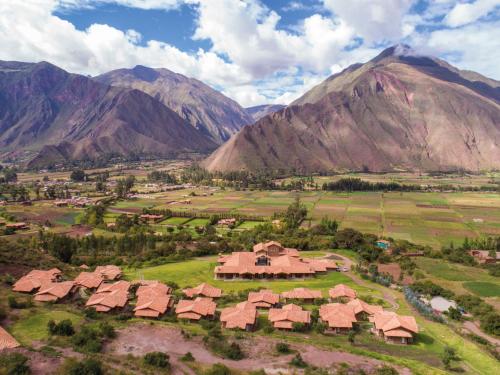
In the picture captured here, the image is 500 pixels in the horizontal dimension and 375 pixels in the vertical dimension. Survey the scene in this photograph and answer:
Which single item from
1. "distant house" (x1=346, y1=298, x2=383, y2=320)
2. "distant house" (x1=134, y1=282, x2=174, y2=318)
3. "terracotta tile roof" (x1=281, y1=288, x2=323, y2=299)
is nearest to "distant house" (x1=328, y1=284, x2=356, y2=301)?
"terracotta tile roof" (x1=281, y1=288, x2=323, y2=299)

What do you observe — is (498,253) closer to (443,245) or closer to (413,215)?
(443,245)

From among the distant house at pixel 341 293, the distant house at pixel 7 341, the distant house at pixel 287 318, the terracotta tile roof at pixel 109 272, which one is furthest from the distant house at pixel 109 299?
the distant house at pixel 341 293

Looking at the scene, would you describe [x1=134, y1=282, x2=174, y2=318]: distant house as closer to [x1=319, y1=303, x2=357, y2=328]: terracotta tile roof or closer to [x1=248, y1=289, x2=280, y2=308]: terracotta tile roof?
[x1=248, y1=289, x2=280, y2=308]: terracotta tile roof

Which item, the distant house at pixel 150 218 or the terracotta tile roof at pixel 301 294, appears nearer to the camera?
the terracotta tile roof at pixel 301 294

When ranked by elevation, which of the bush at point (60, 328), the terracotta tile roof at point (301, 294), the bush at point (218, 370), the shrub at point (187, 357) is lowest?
the terracotta tile roof at point (301, 294)

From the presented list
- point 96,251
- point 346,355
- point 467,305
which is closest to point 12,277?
point 96,251

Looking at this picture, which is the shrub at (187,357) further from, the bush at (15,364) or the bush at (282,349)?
the bush at (15,364)
